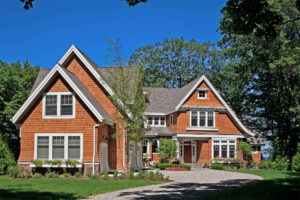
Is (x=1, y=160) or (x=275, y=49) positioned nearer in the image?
(x=1, y=160)

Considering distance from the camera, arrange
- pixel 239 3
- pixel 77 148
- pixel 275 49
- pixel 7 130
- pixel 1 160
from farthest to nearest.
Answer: pixel 275 49 → pixel 7 130 → pixel 1 160 → pixel 77 148 → pixel 239 3

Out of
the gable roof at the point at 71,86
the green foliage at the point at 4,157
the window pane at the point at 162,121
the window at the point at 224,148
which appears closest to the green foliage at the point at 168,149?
the window at the point at 224,148

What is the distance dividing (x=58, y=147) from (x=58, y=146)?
7 cm

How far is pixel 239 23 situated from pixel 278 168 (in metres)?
24.5

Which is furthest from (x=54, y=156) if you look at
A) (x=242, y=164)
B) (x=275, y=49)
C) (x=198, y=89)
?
(x=275, y=49)

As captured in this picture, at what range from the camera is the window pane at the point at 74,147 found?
2238cm

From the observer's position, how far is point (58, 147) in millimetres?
22625

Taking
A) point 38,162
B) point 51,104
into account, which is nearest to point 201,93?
point 51,104

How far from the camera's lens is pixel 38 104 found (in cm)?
2312

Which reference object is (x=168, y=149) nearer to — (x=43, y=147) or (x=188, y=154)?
(x=188, y=154)

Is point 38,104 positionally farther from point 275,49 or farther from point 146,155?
point 275,49

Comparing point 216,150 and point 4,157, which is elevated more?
point 4,157

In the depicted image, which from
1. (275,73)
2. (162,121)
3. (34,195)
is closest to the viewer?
(34,195)

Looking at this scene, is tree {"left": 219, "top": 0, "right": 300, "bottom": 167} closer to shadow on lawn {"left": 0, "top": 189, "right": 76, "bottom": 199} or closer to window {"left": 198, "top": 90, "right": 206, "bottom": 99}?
window {"left": 198, "top": 90, "right": 206, "bottom": 99}
